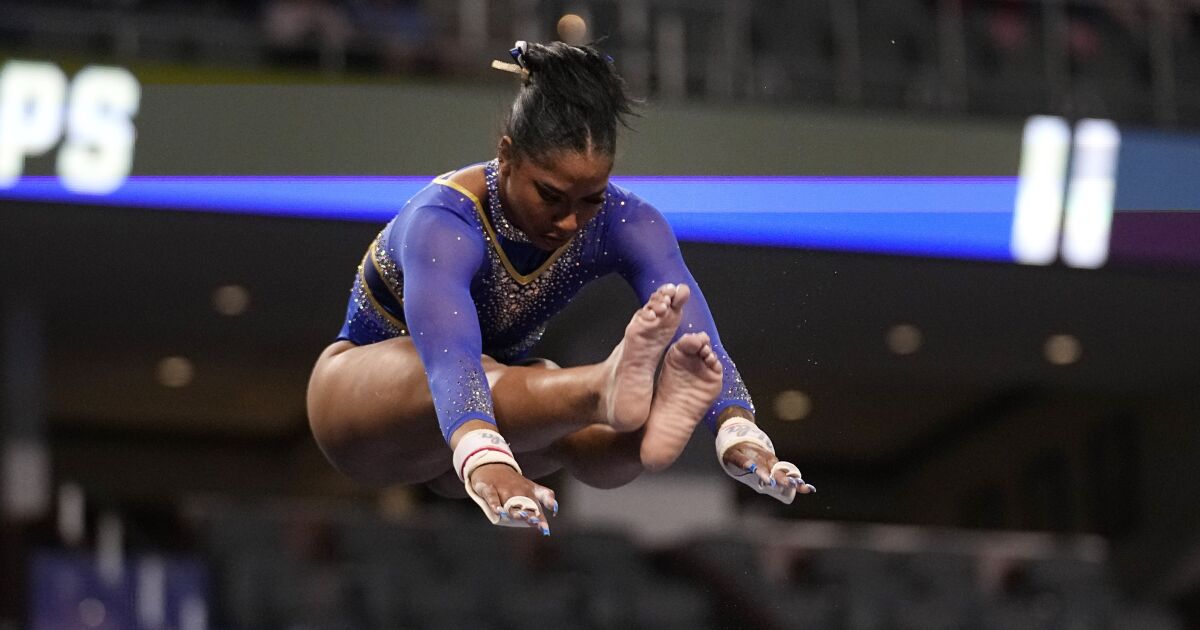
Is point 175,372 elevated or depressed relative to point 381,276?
depressed

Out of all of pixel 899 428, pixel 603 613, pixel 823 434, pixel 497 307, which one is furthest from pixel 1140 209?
pixel 497 307

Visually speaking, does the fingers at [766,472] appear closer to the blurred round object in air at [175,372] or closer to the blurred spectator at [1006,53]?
the blurred spectator at [1006,53]

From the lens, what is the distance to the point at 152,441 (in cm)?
1059

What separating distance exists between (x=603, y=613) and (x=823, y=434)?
3.90m

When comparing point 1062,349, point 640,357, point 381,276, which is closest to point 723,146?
point 381,276

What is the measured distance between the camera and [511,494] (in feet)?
7.18

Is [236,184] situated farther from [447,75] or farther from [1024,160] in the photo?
[1024,160]

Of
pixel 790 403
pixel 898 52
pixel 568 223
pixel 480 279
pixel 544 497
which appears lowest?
pixel 898 52

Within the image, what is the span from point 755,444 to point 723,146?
1.54 m

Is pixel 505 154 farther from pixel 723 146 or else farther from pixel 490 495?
pixel 723 146

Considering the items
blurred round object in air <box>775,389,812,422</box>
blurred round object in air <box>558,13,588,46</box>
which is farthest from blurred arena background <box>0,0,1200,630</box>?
blurred round object in air <box>775,389,812,422</box>

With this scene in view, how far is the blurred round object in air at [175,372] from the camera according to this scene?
8594mm

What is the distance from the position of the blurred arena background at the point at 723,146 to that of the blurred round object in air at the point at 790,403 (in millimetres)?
1003

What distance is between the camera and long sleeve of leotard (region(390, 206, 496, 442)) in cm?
231
